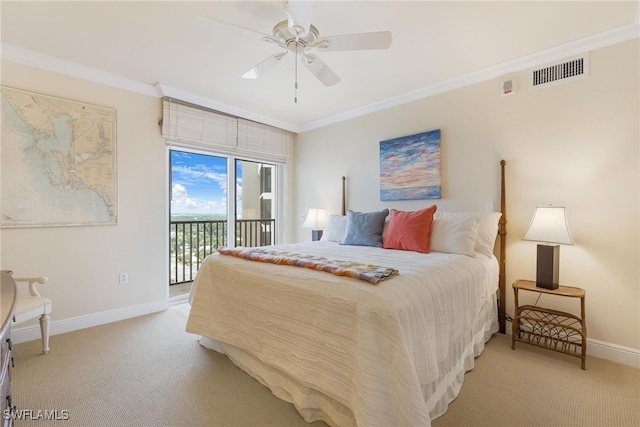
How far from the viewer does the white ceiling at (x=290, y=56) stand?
1.98 metres

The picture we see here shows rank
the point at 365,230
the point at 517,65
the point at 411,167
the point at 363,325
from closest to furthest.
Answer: the point at 363,325 < the point at 517,65 < the point at 365,230 < the point at 411,167

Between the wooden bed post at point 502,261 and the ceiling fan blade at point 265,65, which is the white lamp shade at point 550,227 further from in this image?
the ceiling fan blade at point 265,65

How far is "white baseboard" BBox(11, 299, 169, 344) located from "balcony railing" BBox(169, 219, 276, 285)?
0.79 metres

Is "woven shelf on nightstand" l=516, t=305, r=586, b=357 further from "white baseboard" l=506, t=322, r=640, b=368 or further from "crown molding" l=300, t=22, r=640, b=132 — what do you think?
"crown molding" l=300, t=22, r=640, b=132

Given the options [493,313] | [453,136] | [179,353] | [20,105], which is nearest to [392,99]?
[453,136]

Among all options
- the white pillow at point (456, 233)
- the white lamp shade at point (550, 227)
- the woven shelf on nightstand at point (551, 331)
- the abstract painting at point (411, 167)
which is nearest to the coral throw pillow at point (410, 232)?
the white pillow at point (456, 233)

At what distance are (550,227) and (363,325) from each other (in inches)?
73.9

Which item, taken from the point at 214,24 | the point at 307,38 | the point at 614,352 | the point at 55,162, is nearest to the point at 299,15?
the point at 307,38

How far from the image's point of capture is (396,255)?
2.42 m

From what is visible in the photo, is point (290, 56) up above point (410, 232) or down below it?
above

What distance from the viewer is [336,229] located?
349 centimetres

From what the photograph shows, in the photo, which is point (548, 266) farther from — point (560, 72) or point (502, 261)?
point (560, 72)

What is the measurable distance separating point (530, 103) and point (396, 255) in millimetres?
1841

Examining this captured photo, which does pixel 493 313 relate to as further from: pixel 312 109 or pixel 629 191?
pixel 312 109
